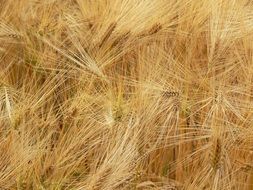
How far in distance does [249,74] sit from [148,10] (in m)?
0.30

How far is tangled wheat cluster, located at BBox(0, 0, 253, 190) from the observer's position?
1546 millimetres

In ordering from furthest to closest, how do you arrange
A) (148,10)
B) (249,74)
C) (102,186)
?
(148,10), (249,74), (102,186)

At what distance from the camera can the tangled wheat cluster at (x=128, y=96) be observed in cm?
155

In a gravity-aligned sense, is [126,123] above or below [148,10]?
below

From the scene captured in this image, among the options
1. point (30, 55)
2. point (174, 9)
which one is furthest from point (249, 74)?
point (30, 55)

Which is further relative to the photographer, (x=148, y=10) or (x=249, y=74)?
(x=148, y=10)

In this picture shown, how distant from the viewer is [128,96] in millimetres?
1638

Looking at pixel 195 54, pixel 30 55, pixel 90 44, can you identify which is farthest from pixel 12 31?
pixel 195 54

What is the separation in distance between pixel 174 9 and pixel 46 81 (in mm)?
374

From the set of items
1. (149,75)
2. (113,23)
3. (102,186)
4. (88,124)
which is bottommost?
(102,186)

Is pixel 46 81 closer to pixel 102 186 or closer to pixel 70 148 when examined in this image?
pixel 70 148

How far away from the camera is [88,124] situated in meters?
1.58

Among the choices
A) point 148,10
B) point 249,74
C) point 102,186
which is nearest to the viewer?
point 102,186

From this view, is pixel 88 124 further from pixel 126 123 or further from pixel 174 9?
pixel 174 9
